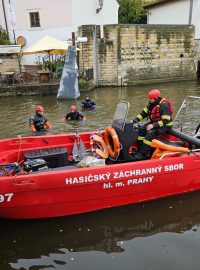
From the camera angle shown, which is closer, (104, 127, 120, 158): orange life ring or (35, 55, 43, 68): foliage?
(104, 127, 120, 158): orange life ring

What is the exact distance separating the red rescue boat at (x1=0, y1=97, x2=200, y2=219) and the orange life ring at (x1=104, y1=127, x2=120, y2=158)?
8 cm

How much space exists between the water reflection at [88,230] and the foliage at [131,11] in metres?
32.0

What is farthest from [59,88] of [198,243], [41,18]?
[198,243]

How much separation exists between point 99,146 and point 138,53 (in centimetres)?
1713

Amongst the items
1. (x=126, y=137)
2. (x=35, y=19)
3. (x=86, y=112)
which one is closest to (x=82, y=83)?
(x=86, y=112)

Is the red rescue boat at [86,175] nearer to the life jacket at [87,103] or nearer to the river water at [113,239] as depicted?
the river water at [113,239]

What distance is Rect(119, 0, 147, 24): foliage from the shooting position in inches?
1355

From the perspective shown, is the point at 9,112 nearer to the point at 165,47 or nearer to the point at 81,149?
the point at 81,149

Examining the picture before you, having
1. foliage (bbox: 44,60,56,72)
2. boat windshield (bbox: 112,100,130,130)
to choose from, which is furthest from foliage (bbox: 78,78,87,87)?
boat windshield (bbox: 112,100,130,130)

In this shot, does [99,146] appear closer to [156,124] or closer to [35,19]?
[156,124]

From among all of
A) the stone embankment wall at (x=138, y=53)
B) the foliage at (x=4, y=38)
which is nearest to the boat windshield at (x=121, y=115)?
the stone embankment wall at (x=138, y=53)

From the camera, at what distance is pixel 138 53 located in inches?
878

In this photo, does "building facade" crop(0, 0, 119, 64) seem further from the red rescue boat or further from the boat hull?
the boat hull

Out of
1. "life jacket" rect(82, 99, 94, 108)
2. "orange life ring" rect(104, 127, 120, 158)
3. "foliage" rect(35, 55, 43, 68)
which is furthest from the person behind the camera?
"foliage" rect(35, 55, 43, 68)
